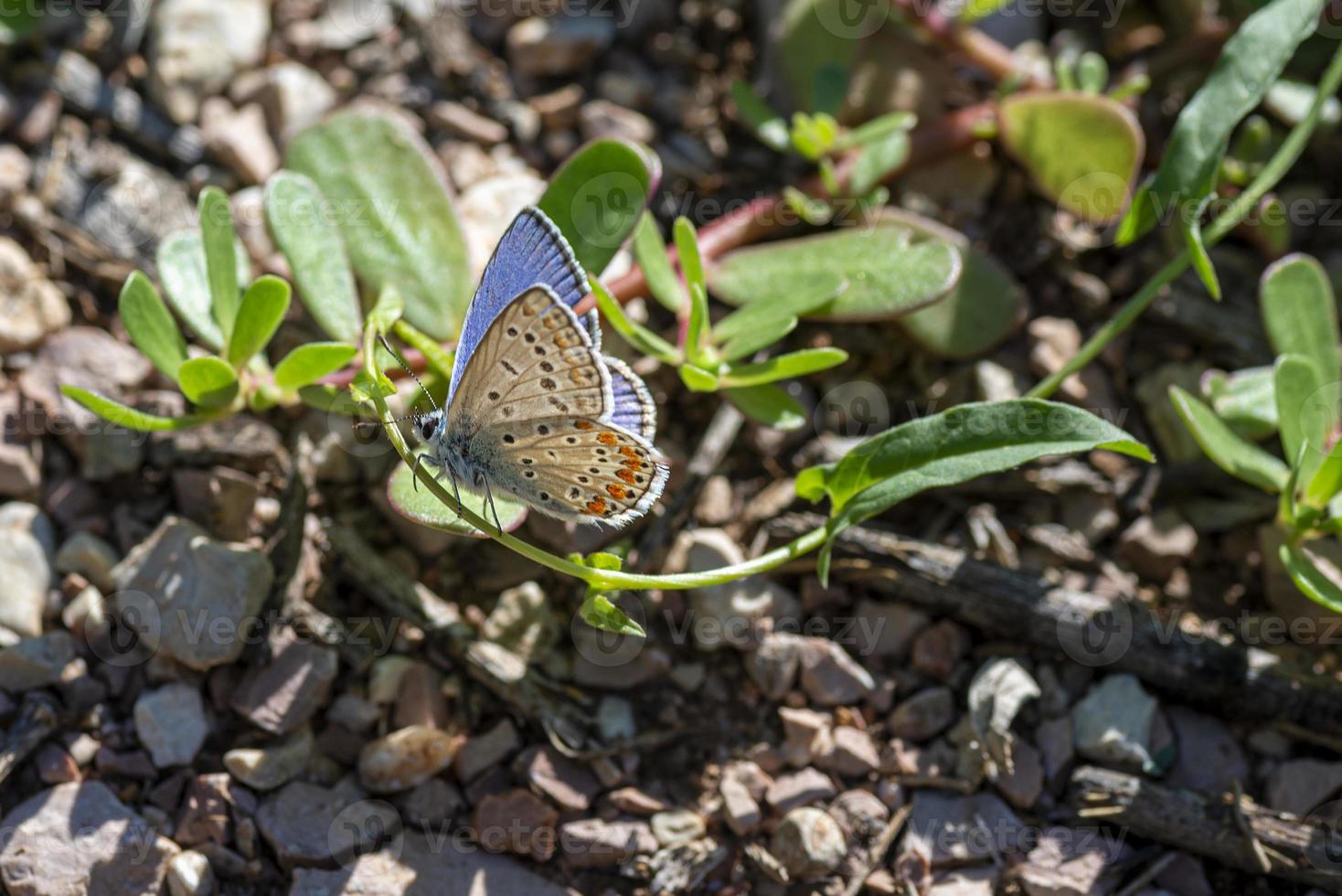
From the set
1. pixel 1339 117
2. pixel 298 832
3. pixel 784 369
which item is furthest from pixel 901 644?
pixel 1339 117

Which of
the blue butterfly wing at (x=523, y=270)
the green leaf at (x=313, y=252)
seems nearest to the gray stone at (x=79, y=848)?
the green leaf at (x=313, y=252)

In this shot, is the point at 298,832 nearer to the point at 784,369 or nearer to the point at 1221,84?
the point at 784,369

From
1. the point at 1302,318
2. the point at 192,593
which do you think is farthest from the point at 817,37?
the point at 192,593

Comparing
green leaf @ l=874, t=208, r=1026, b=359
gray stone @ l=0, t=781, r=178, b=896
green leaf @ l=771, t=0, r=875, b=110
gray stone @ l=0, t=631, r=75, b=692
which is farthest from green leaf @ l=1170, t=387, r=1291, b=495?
gray stone @ l=0, t=631, r=75, b=692

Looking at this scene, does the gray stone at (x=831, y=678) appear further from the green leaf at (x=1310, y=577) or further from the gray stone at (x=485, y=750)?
the green leaf at (x=1310, y=577)

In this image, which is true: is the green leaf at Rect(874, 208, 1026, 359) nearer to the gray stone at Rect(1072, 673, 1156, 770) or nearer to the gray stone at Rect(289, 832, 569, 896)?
the gray stone at Rect(1072, 673, 1156, 770)

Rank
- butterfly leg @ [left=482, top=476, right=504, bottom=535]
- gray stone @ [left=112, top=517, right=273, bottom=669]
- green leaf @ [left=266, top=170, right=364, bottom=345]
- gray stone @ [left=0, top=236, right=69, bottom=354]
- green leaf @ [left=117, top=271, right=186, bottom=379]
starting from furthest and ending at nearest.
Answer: gray stone @ [left=0, top=236, right=69, bottom=354] < green leaf @ [left=266, top=170, right=364, bottom=345] < gray stone @ [left=112, top=517, right=273, bottom=669] < green leaf @ [left=117, top=271, right=186, bottom=379] < butterfly leg @ [left=482, top=476, right=504, bottom=535]
